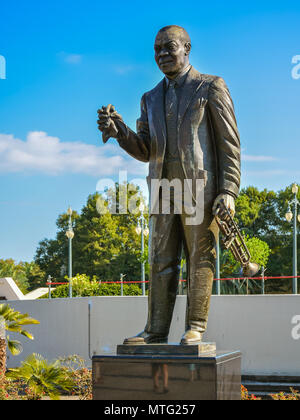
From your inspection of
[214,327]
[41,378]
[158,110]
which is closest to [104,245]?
[214,327]

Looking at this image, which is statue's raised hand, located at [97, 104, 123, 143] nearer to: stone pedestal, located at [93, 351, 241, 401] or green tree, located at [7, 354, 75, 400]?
stone pedestal, located at [93, 351, 241, 401]

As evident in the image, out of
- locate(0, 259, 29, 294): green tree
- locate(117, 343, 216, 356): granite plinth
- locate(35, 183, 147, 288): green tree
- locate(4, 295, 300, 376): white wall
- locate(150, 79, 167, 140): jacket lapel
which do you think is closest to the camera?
locate(117, 343, 216, 356): granite plinth

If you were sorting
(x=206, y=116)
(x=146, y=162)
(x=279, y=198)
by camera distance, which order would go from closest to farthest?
(x=206, y=116) < (x=146, y=162) < (x=279, y=198)

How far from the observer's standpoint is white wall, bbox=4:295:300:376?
12758 mm

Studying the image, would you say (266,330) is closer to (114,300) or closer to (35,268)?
(114,300)

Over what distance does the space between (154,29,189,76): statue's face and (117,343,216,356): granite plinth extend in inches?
94.6

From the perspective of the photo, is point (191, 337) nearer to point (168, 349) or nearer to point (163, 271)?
point (168, 349)

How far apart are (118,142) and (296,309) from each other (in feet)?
28.1

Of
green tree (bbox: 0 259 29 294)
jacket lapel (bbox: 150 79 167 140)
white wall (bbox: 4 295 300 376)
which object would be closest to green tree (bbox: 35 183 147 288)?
green tree (bbox: 0 259 29 294)

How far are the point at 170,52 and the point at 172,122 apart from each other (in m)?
0.61

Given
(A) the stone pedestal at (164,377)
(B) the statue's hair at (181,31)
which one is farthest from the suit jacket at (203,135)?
(A) the stone pedestal at (164,377)

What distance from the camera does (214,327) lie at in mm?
13406
